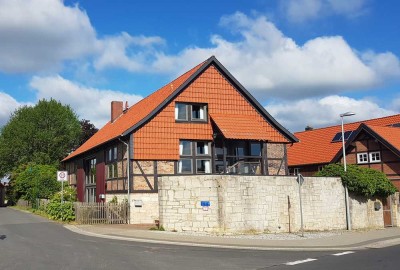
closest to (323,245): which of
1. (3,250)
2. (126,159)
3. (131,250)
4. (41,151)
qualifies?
(131,250)

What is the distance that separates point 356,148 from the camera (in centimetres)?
3338

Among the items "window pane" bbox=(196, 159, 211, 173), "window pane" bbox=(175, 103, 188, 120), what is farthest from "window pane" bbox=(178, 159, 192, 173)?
"window pane" bbox=(175, 103, 188, 120)

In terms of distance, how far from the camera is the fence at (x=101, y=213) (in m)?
23.8

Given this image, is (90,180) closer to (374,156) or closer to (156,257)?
(374,156)

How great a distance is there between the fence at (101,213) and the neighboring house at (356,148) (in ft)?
58.5

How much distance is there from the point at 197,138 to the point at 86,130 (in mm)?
39630

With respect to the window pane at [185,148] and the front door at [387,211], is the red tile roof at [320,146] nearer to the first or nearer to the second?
the front door at [387,211]

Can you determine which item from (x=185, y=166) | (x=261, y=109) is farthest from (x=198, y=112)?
(x=261, y=109)

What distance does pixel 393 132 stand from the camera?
107 feet

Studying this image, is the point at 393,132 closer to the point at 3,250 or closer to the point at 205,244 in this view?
the point at 205,244

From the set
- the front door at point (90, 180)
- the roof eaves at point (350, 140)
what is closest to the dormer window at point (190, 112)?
the front door at point (90, 180)

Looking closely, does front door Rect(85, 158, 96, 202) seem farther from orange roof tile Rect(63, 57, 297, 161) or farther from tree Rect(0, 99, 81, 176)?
tree Rect(0, 99, 81, 176)

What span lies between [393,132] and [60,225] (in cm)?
2407

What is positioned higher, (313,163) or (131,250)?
(313,163)
